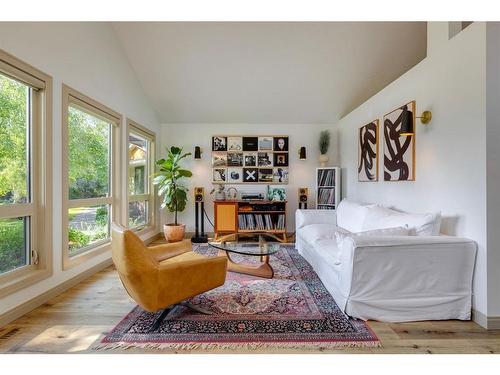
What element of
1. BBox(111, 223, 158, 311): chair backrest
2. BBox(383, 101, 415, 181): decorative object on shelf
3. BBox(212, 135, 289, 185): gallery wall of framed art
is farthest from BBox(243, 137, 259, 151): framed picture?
BBox(111, 223, 158, 311): chair backrest

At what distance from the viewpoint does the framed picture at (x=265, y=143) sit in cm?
533

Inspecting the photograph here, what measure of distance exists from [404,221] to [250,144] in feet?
11.1

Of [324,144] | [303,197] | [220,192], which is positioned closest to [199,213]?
[220,192]

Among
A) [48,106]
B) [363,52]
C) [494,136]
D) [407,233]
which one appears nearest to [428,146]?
[494,136]

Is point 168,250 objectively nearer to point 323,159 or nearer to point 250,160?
point 250,160

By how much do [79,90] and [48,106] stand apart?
20.8 inches

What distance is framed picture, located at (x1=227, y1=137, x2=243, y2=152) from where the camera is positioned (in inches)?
210

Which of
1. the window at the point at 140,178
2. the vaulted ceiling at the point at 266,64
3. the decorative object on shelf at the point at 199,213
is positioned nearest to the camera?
the vaulted ceiling at the point at 266,64

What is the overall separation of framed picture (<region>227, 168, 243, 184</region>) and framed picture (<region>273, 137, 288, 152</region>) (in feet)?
2.78

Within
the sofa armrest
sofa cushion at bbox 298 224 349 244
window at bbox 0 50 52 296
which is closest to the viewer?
window at bbox 0 50 52 296

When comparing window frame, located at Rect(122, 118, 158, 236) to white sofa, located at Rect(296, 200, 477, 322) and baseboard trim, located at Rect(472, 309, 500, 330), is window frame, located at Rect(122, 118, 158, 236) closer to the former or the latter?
white sofa, located at Rect(296, 200, 477, 322)

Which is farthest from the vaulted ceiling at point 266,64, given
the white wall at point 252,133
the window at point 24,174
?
the window at point 24,174

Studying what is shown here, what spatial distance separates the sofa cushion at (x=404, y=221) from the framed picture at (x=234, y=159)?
281cm

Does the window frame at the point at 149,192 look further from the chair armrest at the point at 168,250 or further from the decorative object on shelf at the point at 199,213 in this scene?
the chair armrest at the point at 168,250
